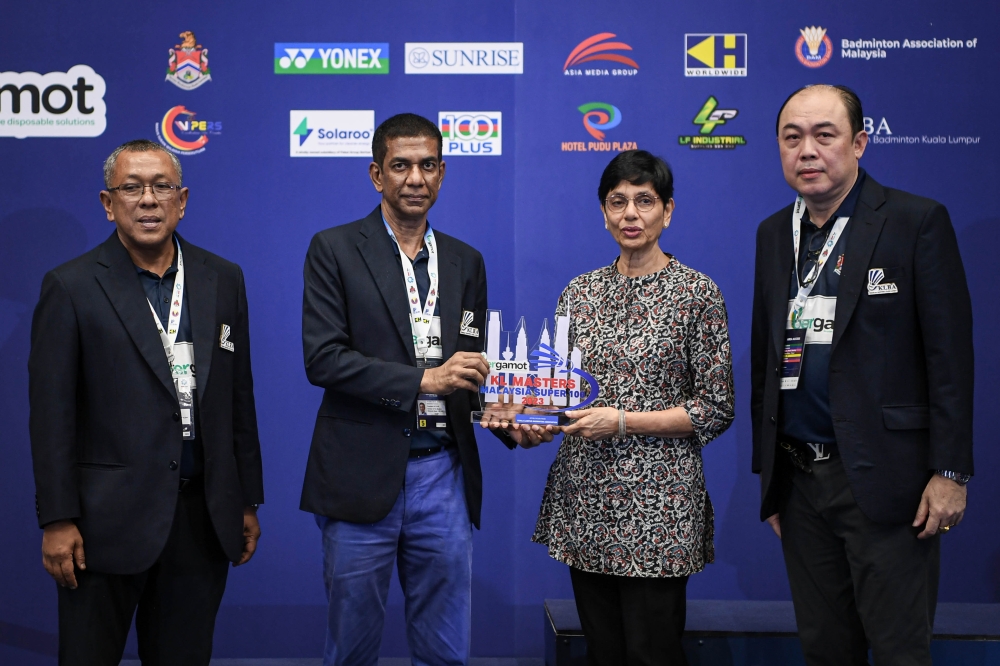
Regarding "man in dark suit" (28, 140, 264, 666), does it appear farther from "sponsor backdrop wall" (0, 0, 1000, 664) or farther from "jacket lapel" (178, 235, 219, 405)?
"sponsor backdrop wall" (0, 0, 1000, 664)

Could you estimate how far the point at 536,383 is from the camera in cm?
254

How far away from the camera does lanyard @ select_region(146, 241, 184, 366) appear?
2418mm

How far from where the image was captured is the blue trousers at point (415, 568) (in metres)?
2.53

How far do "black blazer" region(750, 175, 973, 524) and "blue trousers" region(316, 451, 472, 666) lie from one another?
3.88 feet

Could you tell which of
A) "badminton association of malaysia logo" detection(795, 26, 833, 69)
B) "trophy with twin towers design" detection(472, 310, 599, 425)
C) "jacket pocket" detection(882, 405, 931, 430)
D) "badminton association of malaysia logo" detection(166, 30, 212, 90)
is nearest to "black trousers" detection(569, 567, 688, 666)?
"trophy with twin towers design" detection(472, 310, 599, 425)

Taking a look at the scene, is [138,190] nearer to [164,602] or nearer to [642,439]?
[164,602]

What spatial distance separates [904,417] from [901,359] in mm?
162

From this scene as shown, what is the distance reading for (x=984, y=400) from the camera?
13.8ft

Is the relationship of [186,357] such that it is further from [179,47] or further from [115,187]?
[179,47]

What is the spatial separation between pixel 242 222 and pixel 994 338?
153 inches

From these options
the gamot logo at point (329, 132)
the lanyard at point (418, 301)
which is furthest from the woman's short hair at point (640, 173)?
the gamot logo at point (329, 132)

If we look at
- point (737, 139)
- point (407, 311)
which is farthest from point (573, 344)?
point (737, 139)

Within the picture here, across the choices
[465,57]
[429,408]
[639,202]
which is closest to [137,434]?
[429,408]

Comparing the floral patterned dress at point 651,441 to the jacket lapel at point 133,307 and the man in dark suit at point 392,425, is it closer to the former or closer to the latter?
the man in dark suit at point 392,425
